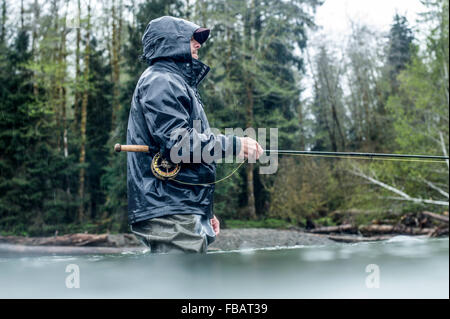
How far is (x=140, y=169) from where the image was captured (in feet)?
4.51

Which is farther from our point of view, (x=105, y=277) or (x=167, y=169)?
(x=167, y=169)

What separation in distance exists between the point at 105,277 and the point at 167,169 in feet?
1.35

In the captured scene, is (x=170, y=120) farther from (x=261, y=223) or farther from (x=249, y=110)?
(x=249, y=110)

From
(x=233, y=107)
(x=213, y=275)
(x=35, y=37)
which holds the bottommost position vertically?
(x=213, y=275)

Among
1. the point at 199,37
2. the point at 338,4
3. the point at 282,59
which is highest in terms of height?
the point at 338,4

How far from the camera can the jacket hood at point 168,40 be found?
1451mm

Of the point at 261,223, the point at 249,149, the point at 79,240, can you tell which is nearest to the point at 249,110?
the point at 261,223

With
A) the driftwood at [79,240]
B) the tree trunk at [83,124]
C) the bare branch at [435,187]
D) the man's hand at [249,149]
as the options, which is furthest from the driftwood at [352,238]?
the man's hand at [249,149]

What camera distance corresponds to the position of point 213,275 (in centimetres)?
105

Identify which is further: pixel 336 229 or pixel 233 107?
pixel 336 229

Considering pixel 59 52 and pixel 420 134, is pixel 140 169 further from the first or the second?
pixel 59 52

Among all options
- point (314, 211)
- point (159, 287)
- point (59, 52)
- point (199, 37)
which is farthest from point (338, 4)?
point (159, 287)

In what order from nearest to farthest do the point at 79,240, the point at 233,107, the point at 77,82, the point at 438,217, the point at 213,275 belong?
the point at 213,275, the point at 79,240, the point at 438,217, the point at 233,107, the point at 77,82

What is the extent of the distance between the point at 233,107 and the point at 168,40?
29.1 ft
